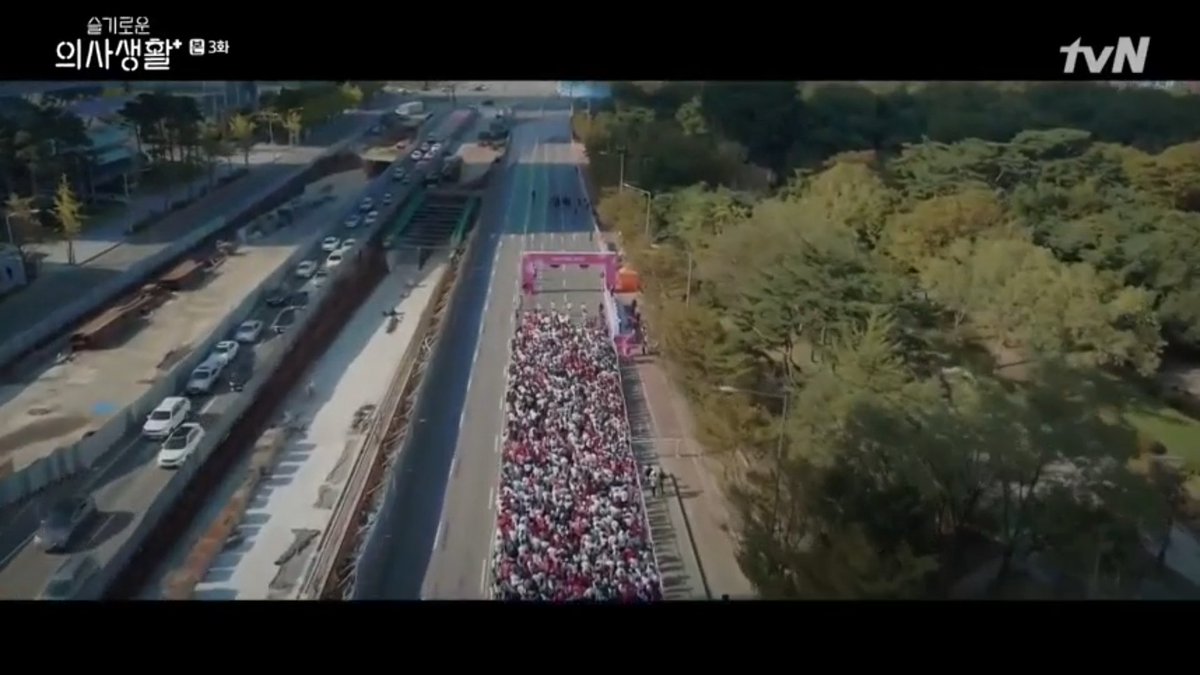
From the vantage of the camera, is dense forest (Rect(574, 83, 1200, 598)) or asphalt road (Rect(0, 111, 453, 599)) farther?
dense forest (Rect(574, 83, 1200, 598))

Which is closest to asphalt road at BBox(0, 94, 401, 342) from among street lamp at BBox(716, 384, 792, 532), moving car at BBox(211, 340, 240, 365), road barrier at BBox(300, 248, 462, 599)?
moving car at BBox(211, 340, 240, 365)

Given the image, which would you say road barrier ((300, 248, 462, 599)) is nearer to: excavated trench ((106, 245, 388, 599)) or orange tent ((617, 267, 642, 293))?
excavated trench ((106, 245, 388, 599))

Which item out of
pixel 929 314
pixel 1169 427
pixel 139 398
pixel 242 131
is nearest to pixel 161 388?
pixel 139 398

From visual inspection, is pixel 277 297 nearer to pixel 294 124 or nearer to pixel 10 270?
pixel 294 124
